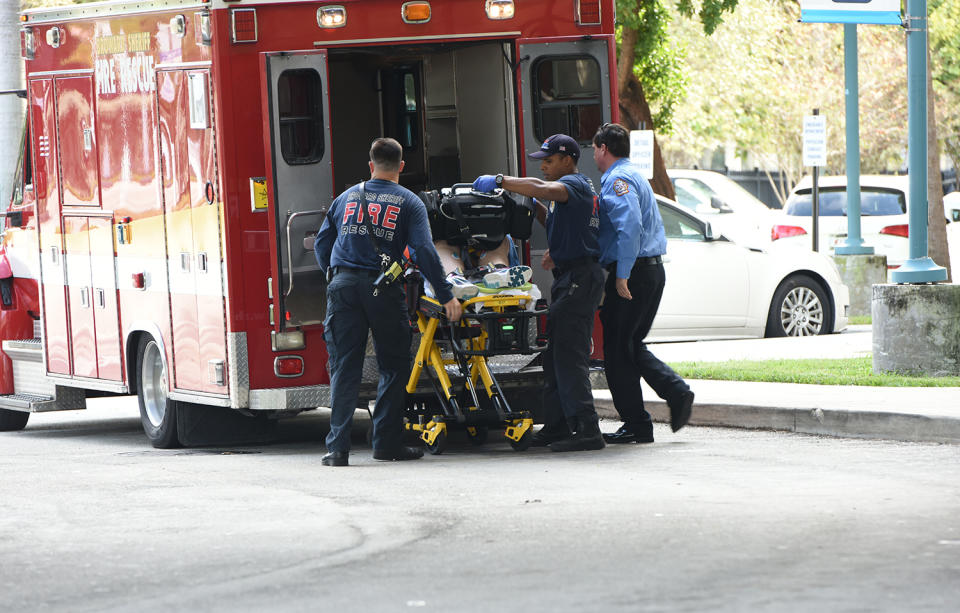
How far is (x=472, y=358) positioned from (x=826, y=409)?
227 cm

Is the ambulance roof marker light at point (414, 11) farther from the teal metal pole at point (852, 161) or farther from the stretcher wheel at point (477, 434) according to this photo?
the teal metal pole at point (852, 161)

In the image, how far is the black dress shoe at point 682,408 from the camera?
33.4 ft

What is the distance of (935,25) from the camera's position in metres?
34.2

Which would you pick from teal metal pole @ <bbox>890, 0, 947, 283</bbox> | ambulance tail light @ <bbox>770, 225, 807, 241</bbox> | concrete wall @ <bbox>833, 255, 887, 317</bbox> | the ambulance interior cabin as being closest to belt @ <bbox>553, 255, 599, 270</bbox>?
the ambulance interior cabin

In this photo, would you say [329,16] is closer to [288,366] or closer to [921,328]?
[288,366]

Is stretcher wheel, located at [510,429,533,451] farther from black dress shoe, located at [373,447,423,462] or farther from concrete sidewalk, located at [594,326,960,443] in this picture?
concrete sidewalk, located at [594,326,960,443]

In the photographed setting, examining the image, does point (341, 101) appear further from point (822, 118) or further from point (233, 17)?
point (822, 118)

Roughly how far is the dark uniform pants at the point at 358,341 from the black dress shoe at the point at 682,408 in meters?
1.72

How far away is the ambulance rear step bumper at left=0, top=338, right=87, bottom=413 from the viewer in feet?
40.8

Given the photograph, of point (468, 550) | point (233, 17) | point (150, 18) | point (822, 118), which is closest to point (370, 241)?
point (233, 17)

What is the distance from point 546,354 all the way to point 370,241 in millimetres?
1348

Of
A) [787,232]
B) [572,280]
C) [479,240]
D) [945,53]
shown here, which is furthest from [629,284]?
[945,53]

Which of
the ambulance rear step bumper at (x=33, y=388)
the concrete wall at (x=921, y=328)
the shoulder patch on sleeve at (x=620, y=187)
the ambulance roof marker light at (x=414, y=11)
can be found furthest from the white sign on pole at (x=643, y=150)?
the shoulder patch on sleeve at (x=620, y=187)

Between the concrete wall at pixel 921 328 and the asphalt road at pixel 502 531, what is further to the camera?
the concrete wall at pixel 921 328
